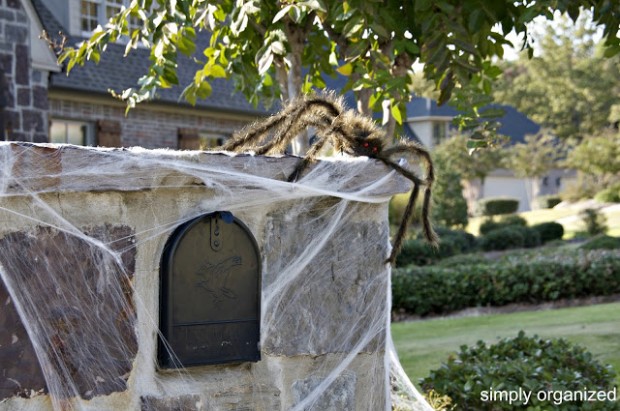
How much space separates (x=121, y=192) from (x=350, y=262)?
690 millimetres

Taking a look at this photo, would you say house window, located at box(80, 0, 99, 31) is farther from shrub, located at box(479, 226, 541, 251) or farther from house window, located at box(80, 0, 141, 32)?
shrub, located at box(479, 226, 541, 251)

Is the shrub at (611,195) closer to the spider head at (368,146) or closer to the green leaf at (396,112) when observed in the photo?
the green leaf at (396,112)

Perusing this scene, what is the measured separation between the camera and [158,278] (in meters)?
2.18

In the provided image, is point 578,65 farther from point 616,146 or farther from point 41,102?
point 41,102

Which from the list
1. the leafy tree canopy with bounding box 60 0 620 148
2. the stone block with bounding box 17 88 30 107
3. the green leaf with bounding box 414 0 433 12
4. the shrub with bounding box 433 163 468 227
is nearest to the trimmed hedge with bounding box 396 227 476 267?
the shrub with bounding box 433 163 468 227

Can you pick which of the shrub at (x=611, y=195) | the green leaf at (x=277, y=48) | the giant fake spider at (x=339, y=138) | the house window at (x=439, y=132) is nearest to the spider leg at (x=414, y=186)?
the giant fake spider at (x=339, y=138)

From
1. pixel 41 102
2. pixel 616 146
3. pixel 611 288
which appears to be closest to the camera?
pixel 41 102

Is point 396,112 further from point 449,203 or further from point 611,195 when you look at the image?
point 611,195

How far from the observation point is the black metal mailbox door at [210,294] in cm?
217

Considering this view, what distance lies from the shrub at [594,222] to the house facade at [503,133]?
10.7 meters

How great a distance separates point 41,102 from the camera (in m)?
10.5

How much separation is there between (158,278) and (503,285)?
390 inches

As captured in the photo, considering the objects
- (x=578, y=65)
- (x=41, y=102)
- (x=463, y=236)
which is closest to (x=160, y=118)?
(x=41, y=102)

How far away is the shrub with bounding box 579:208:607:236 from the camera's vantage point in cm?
2167
